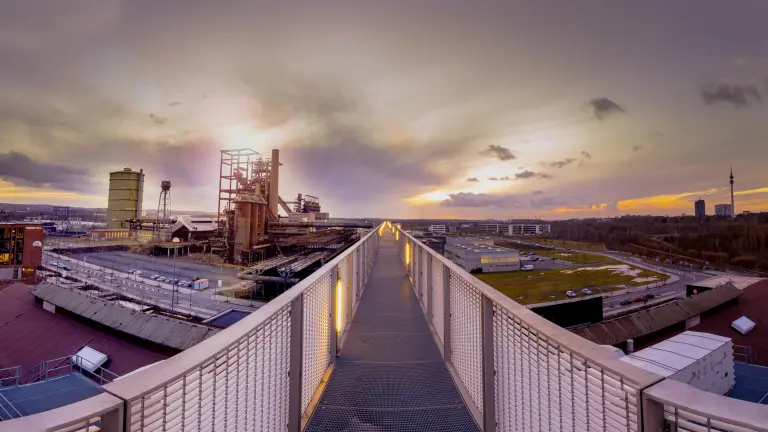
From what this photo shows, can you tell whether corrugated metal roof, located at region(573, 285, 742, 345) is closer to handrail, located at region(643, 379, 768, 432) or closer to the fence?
Result: the fence

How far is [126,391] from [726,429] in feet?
5.54

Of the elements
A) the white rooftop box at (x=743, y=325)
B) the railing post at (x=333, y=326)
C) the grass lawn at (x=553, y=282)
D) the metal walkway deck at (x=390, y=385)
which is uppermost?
the railing post at (x=333, y=326)

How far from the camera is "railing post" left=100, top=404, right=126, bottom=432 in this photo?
838 mm

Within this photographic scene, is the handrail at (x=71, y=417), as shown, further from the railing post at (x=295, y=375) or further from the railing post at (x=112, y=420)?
the railing post at (x=295, y=375)

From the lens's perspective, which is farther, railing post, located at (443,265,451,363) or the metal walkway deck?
railing post, located at (443,265,451,363)

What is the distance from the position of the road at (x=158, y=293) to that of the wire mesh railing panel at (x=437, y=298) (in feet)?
63.7

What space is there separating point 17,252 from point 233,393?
1659 inches

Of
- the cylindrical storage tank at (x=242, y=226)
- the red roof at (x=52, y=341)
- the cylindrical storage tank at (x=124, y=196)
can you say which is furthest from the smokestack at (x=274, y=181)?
the cylindrical storage tank at (x=124, y=196)

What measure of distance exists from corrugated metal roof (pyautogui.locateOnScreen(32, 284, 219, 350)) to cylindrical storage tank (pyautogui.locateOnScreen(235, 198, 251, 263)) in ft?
44.6

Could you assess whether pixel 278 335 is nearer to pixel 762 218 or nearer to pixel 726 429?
pixel 726 429

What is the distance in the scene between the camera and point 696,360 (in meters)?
7.89

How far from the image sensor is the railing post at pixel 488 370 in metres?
2.09

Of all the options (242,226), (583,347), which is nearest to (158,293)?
(242,226)

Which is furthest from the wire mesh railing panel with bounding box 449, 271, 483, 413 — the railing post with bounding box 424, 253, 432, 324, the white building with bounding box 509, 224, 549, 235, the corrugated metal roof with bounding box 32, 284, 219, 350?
the white building with bounding box 509, 224, 549, 235
